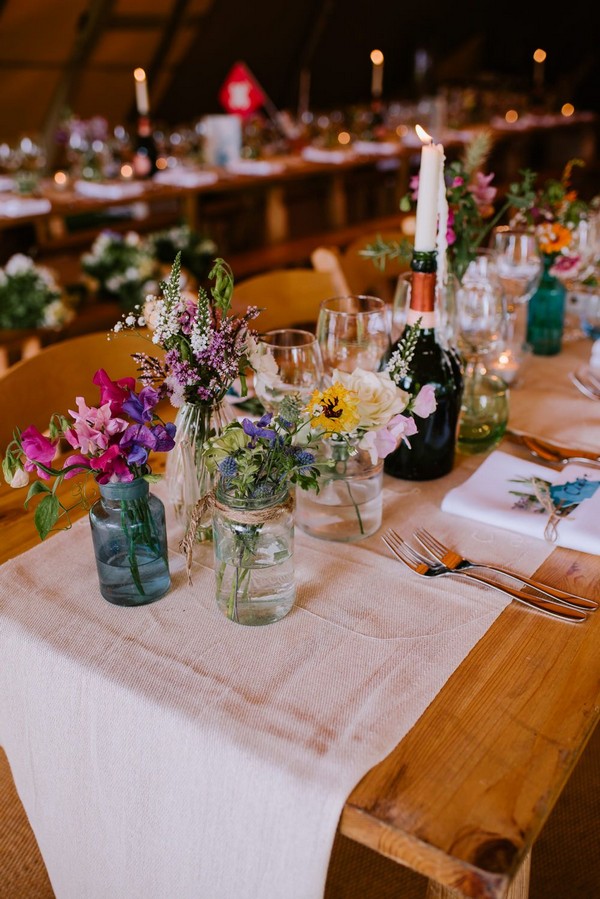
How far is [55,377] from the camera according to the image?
149 centimetres

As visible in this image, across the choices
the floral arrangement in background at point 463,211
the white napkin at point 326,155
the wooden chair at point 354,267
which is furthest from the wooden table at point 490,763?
the white napkin at point 326,155

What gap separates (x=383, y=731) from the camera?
762mm

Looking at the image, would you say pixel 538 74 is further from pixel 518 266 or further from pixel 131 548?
pixel 131 548

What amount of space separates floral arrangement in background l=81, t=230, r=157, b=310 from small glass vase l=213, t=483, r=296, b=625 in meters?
2.71

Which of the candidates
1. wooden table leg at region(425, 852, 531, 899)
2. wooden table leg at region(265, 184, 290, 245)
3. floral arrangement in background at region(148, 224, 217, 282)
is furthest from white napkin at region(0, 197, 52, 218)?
wooden table leg at region(425, 852, 531, 899)

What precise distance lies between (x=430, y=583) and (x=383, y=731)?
0.25 m

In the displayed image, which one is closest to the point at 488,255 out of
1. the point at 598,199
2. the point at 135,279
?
the point at 598,199

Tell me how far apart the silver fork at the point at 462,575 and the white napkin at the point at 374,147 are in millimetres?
4172

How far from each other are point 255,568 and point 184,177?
334 centimetres

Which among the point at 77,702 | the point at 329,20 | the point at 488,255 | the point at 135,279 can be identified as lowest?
the point at 135,279

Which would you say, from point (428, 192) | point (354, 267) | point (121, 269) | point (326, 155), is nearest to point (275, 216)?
point (326, 155)

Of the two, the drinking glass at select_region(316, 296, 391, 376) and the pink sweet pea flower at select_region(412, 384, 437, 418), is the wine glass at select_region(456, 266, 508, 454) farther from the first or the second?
the pink sweet pea flower at select_region(412, 384, 437, 418)

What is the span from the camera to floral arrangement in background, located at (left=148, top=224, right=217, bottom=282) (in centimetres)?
386

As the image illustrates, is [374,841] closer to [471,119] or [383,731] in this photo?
[383,731]
